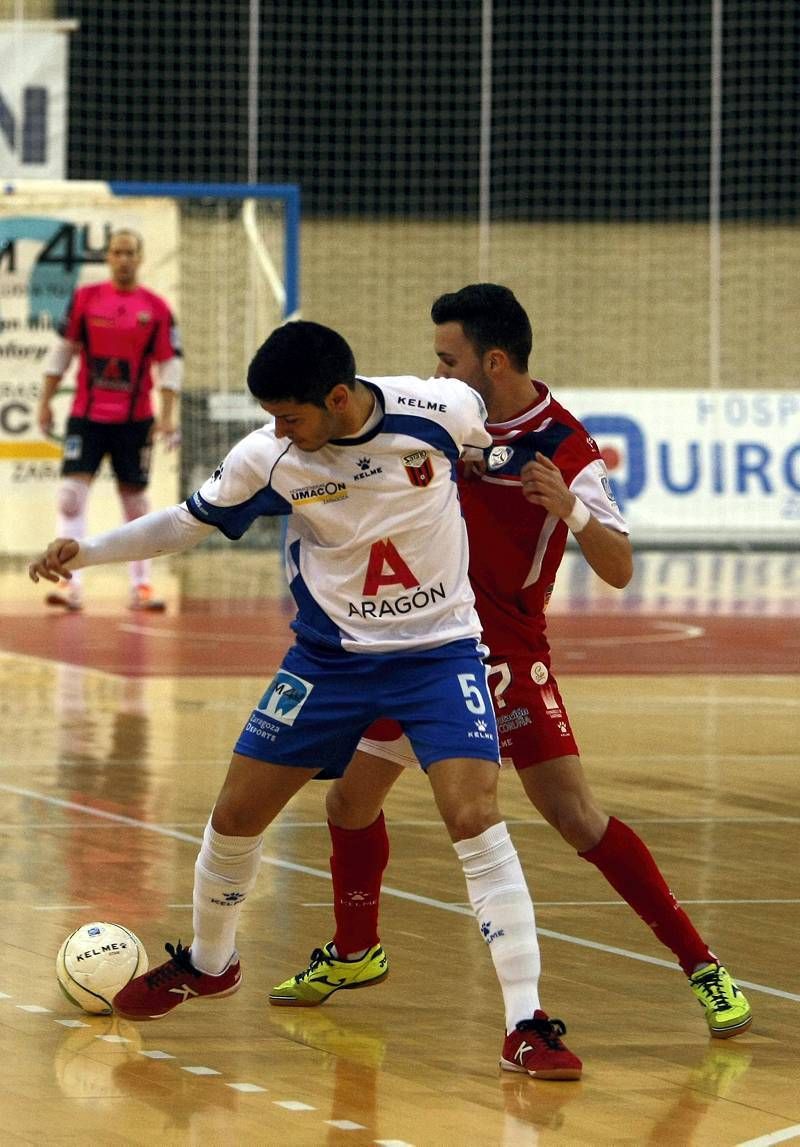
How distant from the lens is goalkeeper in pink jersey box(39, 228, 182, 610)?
16.1 m

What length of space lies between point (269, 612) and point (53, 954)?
10.6 metres

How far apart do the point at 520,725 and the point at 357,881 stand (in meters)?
0.63

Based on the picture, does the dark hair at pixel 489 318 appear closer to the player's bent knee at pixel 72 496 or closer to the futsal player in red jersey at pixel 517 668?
the futsal player in red jersey at pixel 517 668

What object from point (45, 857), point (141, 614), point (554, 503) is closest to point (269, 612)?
point (141, 614)

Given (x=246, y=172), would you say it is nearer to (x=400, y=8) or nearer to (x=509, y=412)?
(x=400, y=8)

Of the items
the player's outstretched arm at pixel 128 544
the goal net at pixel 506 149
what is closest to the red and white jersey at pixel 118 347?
the goal net at pixel 506 149

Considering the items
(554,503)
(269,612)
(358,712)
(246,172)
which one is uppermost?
(246,172)

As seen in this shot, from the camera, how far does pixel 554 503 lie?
5.22 meters

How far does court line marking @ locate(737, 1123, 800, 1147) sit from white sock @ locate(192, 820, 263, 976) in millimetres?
1433

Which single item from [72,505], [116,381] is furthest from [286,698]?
[116,381]

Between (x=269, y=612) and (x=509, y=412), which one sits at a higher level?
(x=509, y=412)

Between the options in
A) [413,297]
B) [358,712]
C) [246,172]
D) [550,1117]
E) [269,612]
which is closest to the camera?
[550,1117]

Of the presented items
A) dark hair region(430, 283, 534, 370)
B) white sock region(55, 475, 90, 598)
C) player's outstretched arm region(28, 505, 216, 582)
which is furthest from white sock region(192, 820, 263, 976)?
white sock region(55, 475, 90, 598)

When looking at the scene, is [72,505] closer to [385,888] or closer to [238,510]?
[385,888]
